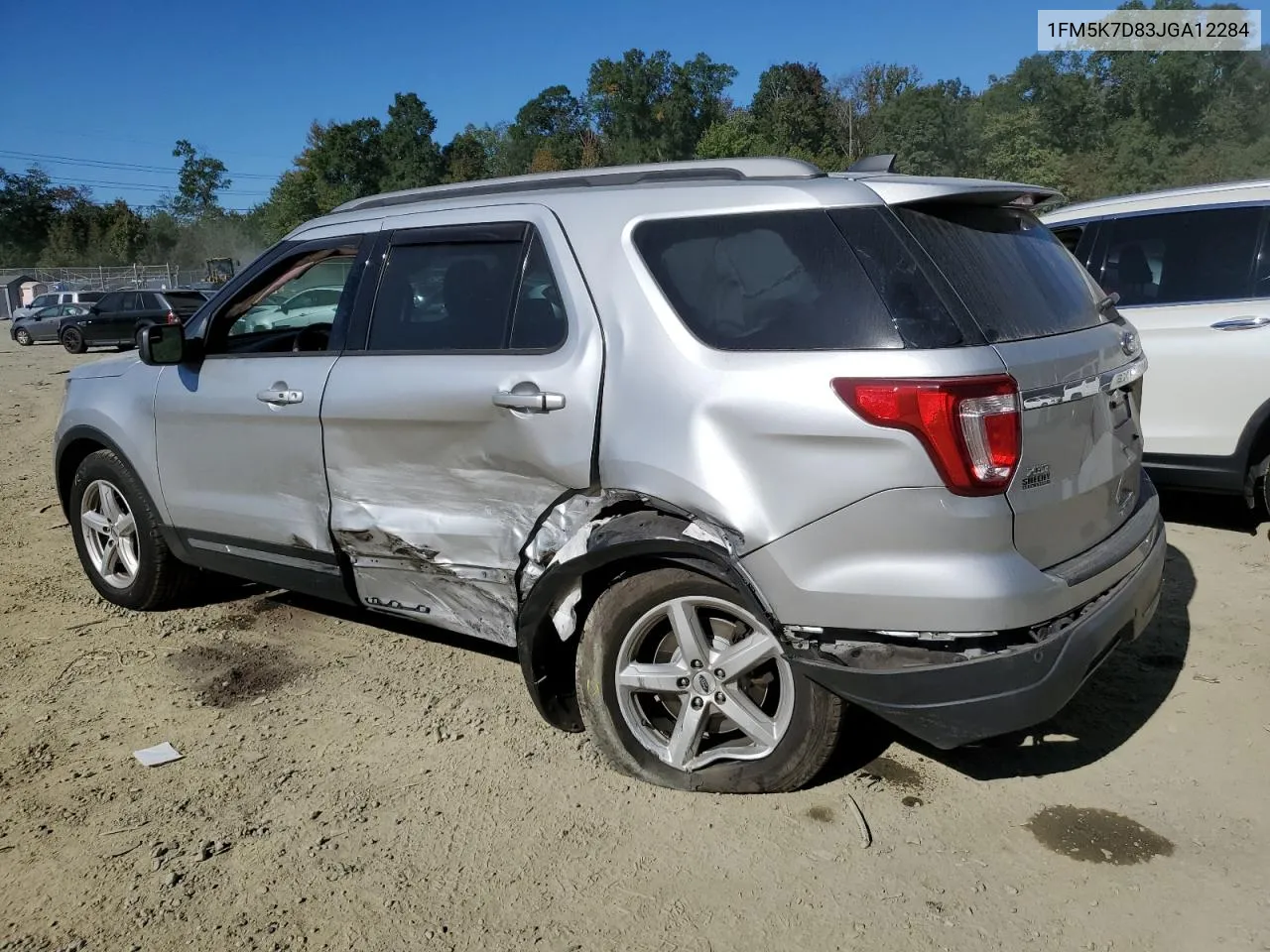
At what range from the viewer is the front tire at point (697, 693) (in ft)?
9.71

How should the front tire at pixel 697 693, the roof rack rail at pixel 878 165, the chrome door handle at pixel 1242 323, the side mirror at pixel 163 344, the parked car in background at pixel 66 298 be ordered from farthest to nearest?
the parked car in background at pixel 66 298
the chrome door handle at pixel 1242 323
the side mirror at pixel 163 344
the roof rack rail at pixel 878 165
the front tire at pixel 697 693

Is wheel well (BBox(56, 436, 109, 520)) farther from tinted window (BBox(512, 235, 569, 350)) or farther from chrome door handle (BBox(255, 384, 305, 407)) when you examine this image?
tinted window (BBox(512, 235, 569, 350))

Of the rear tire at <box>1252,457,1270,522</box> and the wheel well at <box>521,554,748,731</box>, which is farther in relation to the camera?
the rear tire at <box>1252,457,1270,522</box>

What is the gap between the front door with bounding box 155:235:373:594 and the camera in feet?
13.0

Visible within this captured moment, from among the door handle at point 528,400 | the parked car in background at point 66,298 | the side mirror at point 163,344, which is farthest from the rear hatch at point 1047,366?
the parked car in background at point 66,298

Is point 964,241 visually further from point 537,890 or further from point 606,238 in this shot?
point 537,890

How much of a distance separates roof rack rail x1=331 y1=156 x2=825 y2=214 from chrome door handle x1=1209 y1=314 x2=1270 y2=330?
3.48 meters

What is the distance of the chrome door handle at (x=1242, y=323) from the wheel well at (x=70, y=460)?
588cm

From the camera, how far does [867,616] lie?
8.70 ft

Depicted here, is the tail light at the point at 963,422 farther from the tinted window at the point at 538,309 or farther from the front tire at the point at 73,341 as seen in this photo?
the front tire at the point at 73,341

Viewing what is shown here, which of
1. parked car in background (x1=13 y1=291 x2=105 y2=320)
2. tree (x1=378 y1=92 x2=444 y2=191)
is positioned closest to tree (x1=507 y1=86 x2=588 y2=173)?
tree (x1=378 y1=92 x2=444 y2=191)

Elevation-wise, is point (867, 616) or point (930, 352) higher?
point (930, 352)

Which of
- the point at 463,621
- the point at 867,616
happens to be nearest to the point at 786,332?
the point at 867,616

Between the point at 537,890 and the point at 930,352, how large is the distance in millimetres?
1777
